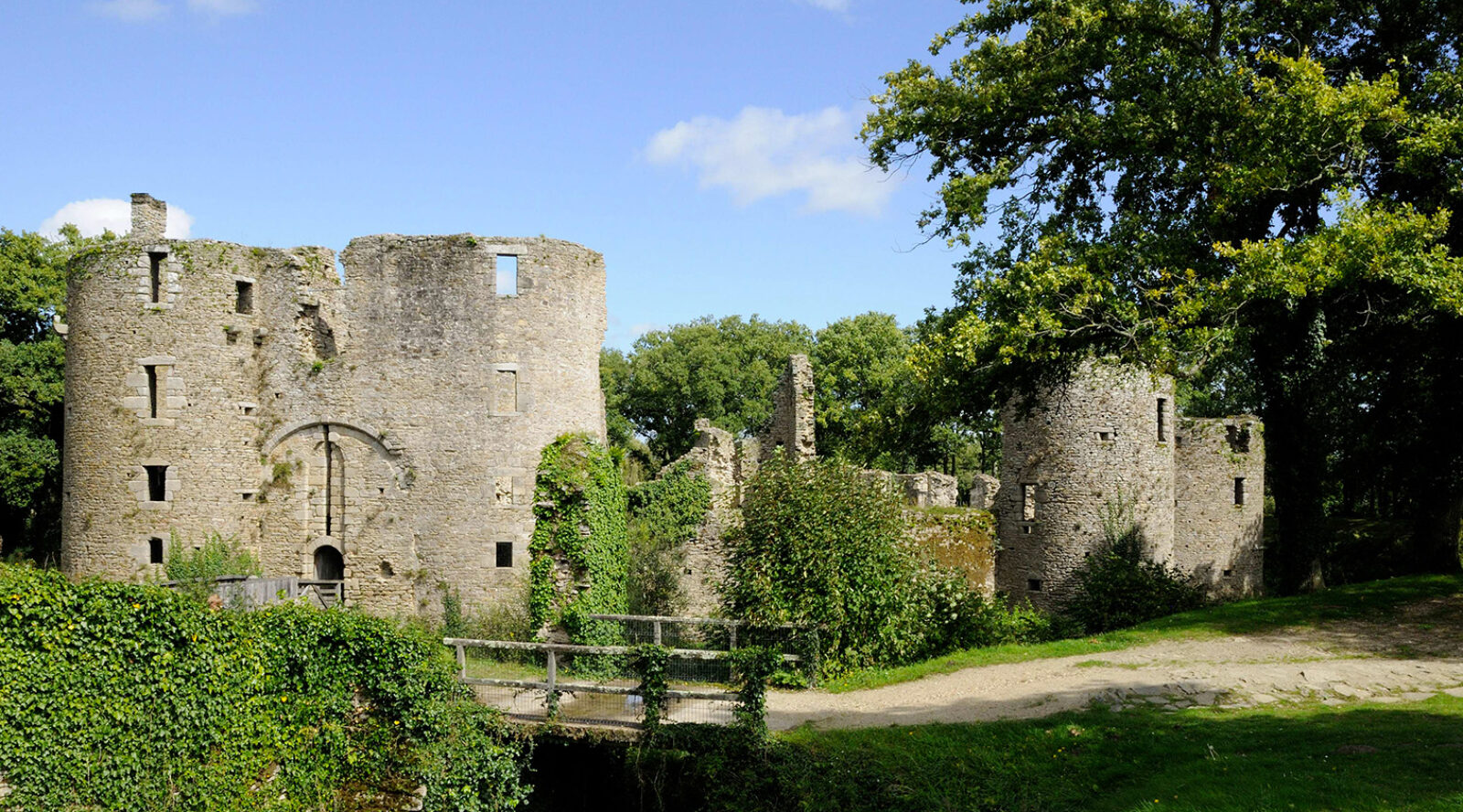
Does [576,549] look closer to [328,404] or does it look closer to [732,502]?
[732,502]

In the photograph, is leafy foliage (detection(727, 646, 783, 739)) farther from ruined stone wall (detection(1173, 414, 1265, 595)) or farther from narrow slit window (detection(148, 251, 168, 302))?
ruined stone wall (detection(1173, 414, 1265, 595))

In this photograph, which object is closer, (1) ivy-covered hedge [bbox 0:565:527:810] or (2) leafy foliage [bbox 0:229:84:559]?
(1) ivy-covered hedge [bbox 0:565:527:810]

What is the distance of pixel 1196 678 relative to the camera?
1302cm

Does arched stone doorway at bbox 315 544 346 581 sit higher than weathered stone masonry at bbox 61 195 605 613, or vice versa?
weathered stone masonry at bbox 61 195 605 613

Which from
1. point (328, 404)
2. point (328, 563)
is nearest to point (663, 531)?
point (328, 563)

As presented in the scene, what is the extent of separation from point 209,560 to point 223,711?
9875 mm

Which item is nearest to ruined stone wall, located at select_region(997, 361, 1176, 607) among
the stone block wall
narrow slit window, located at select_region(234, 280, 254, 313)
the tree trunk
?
the stone block wall

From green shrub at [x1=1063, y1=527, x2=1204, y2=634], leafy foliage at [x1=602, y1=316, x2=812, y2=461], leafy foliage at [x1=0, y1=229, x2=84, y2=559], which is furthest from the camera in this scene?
leafy foliage at [x1=602, y1=316, x2=812, y2=461]

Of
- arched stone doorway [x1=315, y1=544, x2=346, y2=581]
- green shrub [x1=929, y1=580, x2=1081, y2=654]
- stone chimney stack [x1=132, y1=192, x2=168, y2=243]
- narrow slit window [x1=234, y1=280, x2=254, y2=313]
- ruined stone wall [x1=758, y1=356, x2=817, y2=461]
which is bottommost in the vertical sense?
green shrub [x1=929, y1=580, x2=1081, y2=654]

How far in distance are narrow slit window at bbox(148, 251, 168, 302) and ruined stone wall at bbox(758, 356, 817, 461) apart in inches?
505

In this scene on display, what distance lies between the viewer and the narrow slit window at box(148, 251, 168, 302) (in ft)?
70.7

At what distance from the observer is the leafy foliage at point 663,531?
20.7m

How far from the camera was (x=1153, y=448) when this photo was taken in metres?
23.2

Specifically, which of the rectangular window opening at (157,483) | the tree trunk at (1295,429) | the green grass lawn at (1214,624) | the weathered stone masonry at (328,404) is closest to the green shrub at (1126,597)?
the green grass lawn at (1214,624)
